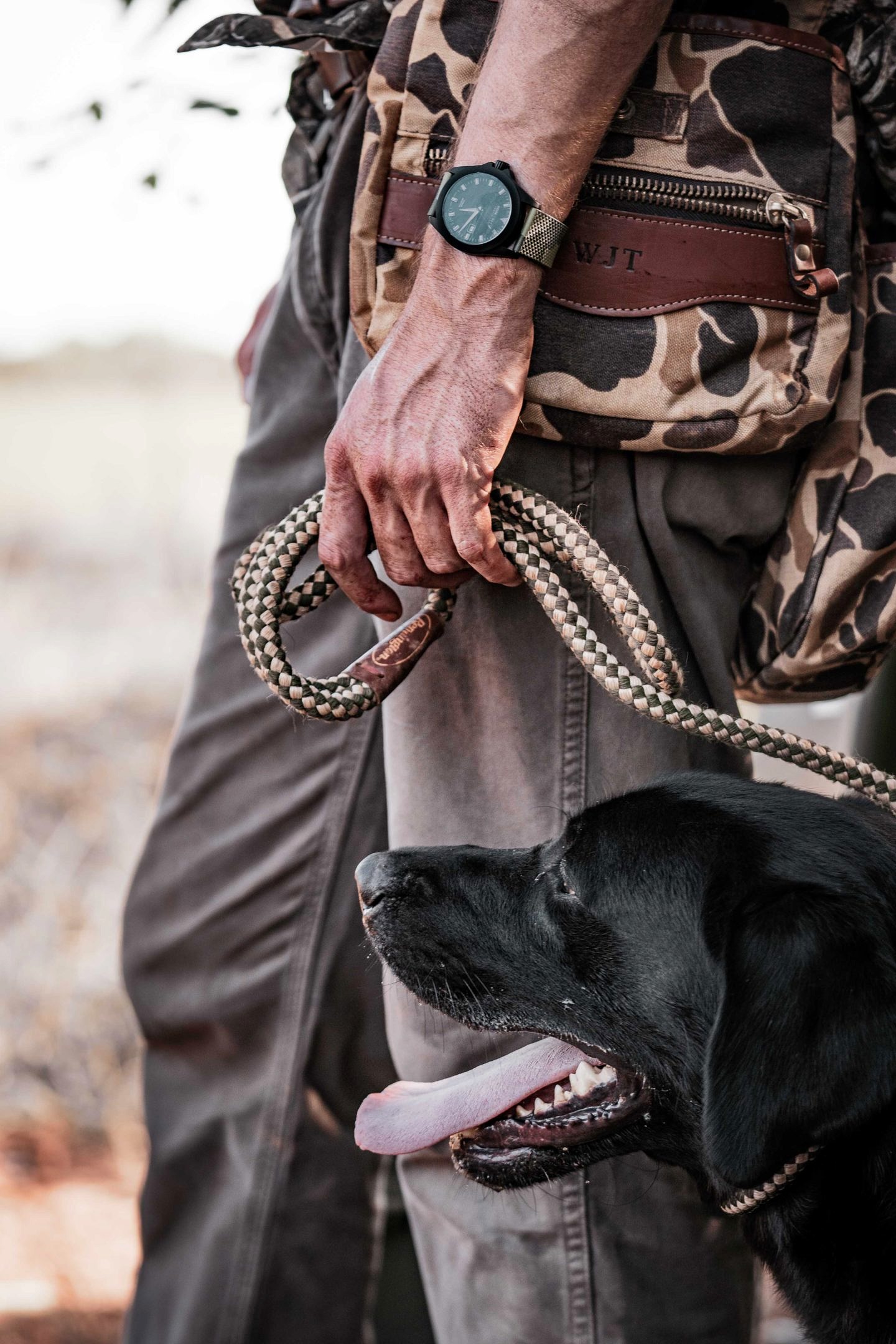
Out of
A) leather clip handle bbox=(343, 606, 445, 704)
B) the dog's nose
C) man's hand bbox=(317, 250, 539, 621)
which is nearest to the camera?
man's hand bbox=(317, 250, 539, 621)

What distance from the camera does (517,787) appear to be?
58.1 inches

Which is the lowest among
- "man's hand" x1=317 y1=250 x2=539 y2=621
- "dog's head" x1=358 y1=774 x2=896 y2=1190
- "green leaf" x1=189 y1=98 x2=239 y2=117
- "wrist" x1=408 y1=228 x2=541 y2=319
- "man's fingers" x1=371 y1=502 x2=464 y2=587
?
"dog's head" x1=358 y1=774 x2=896 y2=1190

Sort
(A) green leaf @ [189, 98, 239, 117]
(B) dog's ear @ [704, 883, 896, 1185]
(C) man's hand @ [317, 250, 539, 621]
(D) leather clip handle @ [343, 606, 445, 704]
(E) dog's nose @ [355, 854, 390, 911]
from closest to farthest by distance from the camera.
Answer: (B) dog's ear @ [704, 883, 896, 1185] → (C) man's hand @ [317, 250, 539, 621] → (D) leather clip handle @ [343, 606, 445, 704] → (E) dog's nose @ [355, 854, 390, 911] → (A) green leaf @ [189, 98, 239, 117]

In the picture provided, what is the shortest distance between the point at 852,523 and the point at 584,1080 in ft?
2.51

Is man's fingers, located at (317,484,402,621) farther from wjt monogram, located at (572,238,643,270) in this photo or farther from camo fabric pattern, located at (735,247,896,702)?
camo fabric pattern, located at (735,247,896,702)

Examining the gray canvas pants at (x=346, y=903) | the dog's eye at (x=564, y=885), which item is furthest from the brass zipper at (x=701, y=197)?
the dog's eye at (x=564, y=885)

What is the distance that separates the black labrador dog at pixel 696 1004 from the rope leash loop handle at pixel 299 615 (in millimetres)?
237

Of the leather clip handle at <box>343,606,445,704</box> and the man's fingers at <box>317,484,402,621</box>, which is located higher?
the man's fingers at <box>317,484,402,621</box>

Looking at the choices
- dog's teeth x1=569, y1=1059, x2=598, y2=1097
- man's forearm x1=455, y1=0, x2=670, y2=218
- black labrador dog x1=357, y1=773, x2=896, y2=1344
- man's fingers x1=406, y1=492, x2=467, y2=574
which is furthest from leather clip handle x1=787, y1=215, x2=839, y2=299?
dog's teeth x1=569, y1=1059, x2=598, y2=1097

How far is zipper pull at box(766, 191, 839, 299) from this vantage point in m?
1.31

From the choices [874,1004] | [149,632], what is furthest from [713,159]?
[149,632]

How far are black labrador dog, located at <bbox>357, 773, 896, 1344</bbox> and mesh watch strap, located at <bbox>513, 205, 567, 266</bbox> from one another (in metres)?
0.63

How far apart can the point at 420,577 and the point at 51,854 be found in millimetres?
3017

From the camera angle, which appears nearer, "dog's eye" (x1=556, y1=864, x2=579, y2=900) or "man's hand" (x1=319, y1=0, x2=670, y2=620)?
"man's hand" (x1=319, y1=0, x2=670, y2=620)
